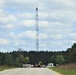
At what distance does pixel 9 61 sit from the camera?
163 m

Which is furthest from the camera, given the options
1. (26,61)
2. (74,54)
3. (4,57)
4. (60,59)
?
(26,61)

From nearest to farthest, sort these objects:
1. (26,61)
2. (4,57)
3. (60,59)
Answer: (4,57), (60,59), (26,61)

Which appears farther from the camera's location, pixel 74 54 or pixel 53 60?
pixel 53 60

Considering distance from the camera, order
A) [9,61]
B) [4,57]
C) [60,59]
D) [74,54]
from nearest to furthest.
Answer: [74,54] → [9,61] → [4,57] → [60,59]

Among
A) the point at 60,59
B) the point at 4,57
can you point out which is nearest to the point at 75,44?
the point at 60,59

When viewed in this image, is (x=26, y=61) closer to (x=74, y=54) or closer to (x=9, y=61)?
(x=9, y=61)

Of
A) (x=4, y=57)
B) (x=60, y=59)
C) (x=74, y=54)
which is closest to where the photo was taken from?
(x=74, y=54)

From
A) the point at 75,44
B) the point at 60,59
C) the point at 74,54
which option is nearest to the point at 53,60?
the point at 60,59

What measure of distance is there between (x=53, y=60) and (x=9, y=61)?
130 ft

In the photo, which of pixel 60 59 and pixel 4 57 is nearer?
pixel 4 57

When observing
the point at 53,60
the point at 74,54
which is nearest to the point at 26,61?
the point at 53,60

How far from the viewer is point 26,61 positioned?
651ft

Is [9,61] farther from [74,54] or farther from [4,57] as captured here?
[74,54]

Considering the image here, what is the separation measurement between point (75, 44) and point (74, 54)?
34835mm
